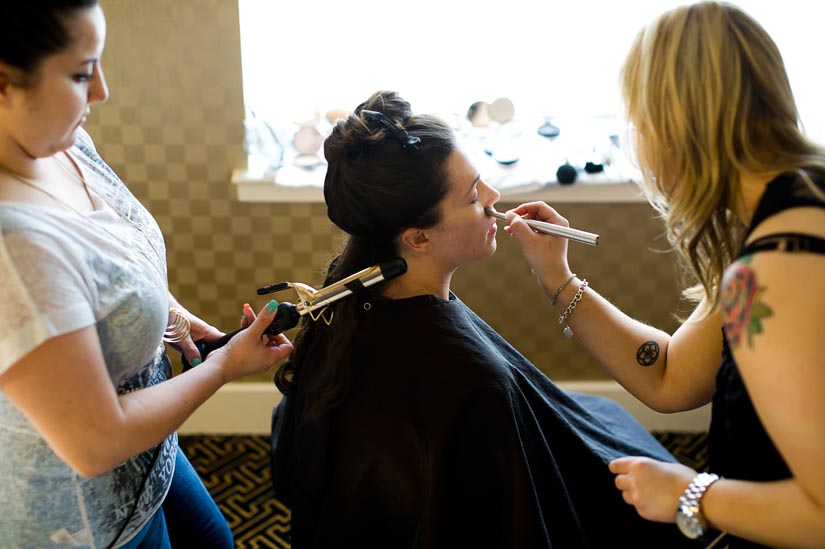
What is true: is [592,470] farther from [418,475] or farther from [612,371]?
[418,475]

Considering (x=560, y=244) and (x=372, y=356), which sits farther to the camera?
(x=560, y=244)

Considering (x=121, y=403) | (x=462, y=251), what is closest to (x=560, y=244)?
(x=462, y=251)

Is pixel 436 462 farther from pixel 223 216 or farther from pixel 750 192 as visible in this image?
pixel 223 216

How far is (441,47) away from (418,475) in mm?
1361

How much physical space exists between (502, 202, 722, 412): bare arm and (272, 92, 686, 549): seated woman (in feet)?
0.43

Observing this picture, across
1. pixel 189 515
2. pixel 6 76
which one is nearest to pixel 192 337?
pixel 189 515

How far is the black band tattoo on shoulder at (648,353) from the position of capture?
4.26 feet

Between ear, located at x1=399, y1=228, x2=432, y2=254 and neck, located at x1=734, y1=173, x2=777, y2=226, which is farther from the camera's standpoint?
ear, located at x1=399, y1=228, x2=432, y2=254

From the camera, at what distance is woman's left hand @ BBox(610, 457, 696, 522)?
95 cm

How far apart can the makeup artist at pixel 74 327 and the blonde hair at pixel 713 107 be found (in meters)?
0.61

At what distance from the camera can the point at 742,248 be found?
0.91 meters

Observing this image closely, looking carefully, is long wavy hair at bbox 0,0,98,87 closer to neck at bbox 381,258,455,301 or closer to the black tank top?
neck at bbox 381,258,455,301

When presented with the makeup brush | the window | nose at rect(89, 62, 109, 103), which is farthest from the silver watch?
the window

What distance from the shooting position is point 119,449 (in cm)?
91
